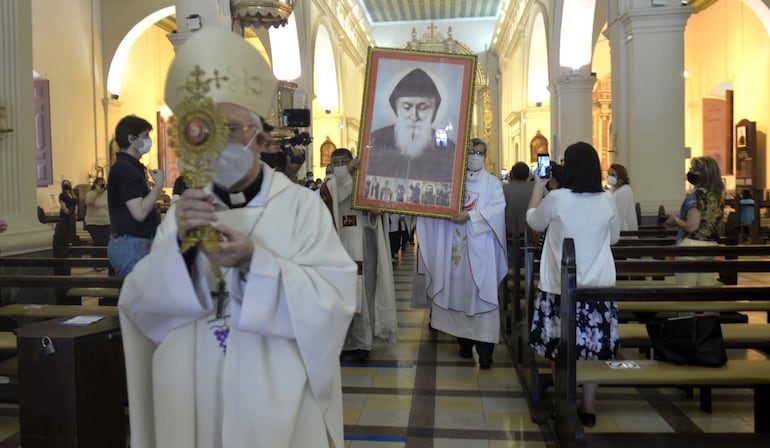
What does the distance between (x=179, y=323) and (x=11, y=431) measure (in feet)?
8.63

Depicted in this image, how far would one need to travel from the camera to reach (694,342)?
10.7 feet

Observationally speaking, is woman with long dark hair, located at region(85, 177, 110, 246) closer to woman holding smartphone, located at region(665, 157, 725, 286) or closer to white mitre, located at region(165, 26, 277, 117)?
woman holding smartphone, located at region(665, 157, 725, 286)

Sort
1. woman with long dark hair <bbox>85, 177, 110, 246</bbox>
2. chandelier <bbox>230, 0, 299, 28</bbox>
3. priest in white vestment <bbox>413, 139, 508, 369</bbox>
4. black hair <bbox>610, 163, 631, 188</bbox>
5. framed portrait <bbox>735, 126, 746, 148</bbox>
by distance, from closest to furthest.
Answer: priest in white vestment <bbox>413, 139, 508, 369</bbox>, black hair <bbox>610, 163, 631, 188</bbox>, woman with long dark hair <bbox>85, 177, 110, 246</bbox>, chandelier <bbox>230, 0, 299, 28</bbox>, framed portrait <bbox>735, 126, 746, 148</bbox>

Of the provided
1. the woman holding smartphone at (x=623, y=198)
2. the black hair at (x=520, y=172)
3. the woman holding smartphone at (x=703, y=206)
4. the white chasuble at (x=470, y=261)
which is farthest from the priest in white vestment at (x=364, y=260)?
the black hair at (x=520, y=172)

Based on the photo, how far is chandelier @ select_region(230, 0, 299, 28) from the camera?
903 cm

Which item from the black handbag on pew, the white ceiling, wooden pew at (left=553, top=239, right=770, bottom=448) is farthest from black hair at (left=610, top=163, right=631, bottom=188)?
the white ceiling

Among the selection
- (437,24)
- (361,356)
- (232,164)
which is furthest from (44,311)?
(437,24)

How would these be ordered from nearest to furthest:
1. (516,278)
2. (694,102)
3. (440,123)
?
(440,123) → (516,278) → (694,102)

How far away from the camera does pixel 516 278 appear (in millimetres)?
5355

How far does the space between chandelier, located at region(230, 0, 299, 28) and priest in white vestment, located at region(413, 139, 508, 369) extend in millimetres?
5134

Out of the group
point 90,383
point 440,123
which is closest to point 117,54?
point 440,123

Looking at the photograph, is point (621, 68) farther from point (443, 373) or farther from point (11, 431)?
point (11, 431)

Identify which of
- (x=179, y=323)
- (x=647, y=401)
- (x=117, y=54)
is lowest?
(x=647, y=401)

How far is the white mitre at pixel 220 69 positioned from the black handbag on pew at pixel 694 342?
251 centimetres
